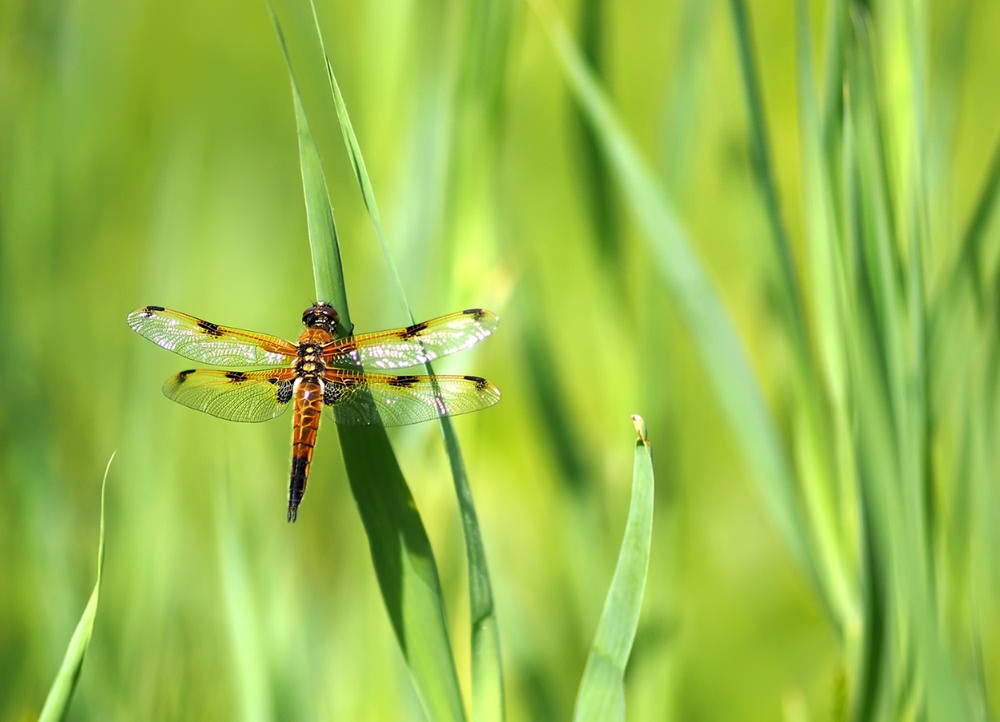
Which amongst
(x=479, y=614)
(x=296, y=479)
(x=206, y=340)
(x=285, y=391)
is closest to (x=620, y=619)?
(x=479, y=614)

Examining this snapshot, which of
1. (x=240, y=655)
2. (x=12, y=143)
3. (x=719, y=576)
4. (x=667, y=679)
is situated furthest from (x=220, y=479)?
(x=719, y=576)

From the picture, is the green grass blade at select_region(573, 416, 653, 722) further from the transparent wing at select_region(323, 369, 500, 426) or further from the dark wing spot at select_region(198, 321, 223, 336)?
the dark wing spot at select_region(198, 321, 223, 336)

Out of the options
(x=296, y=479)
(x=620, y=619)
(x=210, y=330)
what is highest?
(x=210, y=330)

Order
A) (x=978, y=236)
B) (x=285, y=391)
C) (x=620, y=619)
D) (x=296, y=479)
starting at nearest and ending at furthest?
(x=620, y=619)
(x=978, y=236)
(x=296, y=479)
(x=285, y=391)

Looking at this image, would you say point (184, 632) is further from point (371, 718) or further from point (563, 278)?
point (563, 278)

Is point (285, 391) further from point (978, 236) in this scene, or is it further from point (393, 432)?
point (978, 236)

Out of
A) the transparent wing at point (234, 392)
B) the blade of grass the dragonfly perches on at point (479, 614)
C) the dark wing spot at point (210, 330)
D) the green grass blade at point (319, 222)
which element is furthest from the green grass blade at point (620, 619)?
the dark wing spot at point (210, 330)

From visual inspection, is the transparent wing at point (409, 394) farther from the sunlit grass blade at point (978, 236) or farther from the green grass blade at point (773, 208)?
the sunlit grass blade at point (978, 236)

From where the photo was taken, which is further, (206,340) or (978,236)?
(206,340)
